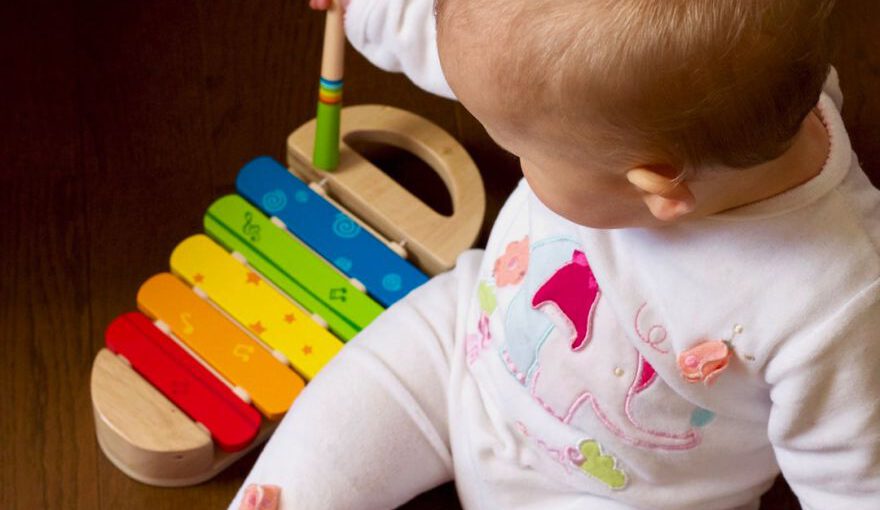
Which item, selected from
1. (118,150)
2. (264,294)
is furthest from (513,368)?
(118,150)

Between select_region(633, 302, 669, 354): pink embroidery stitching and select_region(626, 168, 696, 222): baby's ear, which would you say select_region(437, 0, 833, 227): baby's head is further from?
select_region(633, 302, 669, 354): pink embroidery stitching

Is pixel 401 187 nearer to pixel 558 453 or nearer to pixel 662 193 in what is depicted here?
pixel 558 453

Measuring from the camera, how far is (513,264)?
2.76 feet

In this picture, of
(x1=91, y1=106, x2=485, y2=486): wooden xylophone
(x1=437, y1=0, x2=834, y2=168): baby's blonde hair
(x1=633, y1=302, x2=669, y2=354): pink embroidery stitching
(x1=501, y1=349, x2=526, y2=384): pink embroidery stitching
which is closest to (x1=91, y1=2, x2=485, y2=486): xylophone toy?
(x1=91, y1=106, x2=485, y2=486): wooden xylophone

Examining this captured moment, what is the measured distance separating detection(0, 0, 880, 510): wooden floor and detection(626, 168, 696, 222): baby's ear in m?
0.52

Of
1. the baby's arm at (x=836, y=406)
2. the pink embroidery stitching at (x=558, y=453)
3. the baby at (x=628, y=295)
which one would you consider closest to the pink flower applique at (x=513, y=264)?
the baby at (x=628, y=295)

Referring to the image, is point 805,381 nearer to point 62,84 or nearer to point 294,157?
point 294,157

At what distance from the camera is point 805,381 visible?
668 millimetres

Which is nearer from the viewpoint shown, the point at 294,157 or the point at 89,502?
the point at 89,502

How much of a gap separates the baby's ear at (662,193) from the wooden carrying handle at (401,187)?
477 millimetres

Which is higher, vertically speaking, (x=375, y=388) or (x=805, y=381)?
(x=805, y=381)

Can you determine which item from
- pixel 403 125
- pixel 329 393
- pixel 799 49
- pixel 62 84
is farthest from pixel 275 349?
pixel 799 49

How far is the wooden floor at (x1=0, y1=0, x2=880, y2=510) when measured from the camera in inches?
41.6

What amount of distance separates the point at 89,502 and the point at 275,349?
0.22 metres
